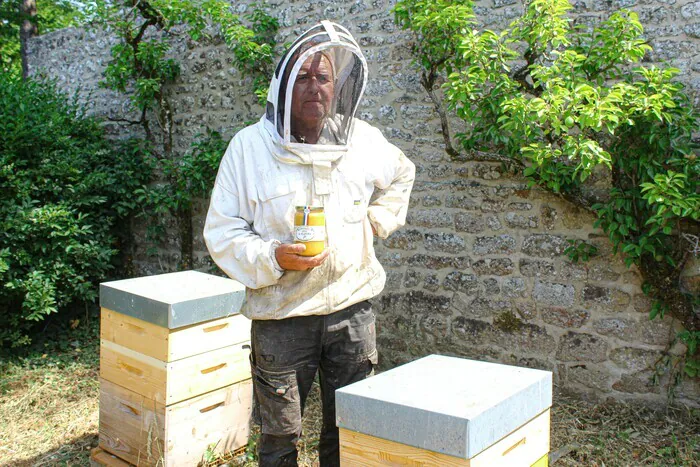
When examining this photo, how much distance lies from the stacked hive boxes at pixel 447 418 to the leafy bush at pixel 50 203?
408 centimetres

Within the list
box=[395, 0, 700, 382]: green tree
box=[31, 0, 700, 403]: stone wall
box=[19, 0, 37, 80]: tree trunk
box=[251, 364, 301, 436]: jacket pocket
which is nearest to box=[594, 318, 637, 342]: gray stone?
box=[31, 0, 700, 403]: stone wall

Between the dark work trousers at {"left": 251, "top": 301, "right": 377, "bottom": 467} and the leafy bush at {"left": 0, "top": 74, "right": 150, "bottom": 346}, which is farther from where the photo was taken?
→ the leafy bush at {"left": 0, "top": 74, "right": 150, "bottom": 346}

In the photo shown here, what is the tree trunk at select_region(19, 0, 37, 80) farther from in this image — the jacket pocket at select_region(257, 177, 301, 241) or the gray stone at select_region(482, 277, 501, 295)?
the jacket pocket at select_region(257, 177, 301, 241)

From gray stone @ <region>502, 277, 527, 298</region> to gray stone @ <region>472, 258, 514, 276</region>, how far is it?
0.06 m

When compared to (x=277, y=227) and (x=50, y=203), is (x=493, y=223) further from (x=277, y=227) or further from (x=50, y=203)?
(x=50, y=203)

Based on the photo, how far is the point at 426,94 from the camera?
4.47 metres

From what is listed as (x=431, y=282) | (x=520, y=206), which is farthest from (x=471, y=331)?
(x=520, y=206)

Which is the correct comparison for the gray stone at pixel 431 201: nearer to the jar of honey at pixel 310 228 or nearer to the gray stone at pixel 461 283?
the gray stone at pixel 461 283

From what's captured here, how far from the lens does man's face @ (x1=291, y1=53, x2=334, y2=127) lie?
7.85ft

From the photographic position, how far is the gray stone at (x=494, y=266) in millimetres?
4195

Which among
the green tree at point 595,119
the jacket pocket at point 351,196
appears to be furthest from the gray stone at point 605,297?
the jacket pocket at point 351,196

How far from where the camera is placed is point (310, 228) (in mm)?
2213

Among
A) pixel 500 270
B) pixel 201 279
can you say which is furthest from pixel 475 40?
pixel 201 279

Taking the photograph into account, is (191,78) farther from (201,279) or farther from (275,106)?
(275,106)
